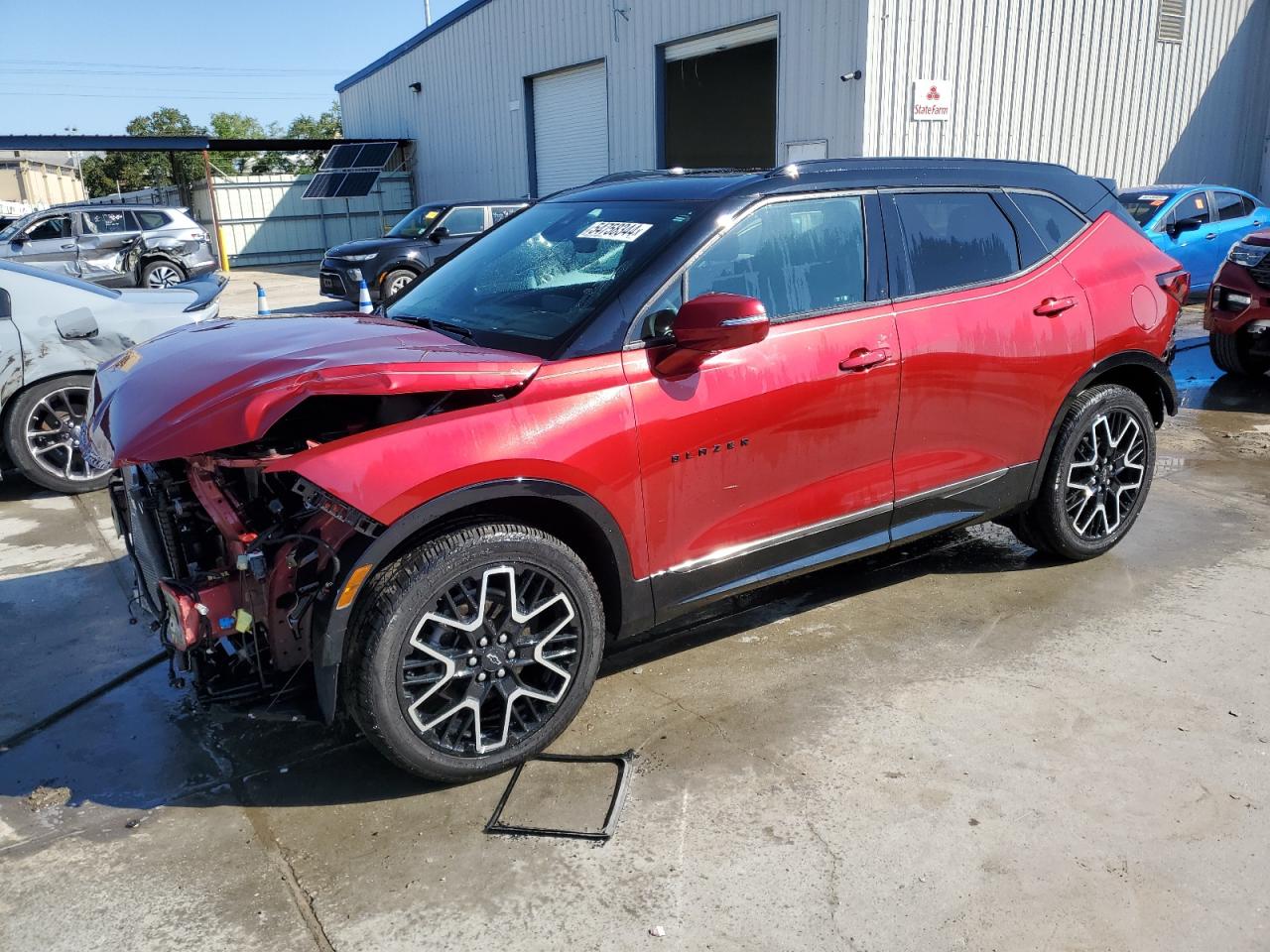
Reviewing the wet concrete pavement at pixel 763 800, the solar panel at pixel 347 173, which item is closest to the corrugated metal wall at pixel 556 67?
the solar panel at pixel 347 173

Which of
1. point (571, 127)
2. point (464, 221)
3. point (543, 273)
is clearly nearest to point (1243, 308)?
point (543, 273)

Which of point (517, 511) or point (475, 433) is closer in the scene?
point (475, 433)

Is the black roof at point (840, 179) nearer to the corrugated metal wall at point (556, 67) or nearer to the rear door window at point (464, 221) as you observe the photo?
the corrugated metal wall at point (556, 67)

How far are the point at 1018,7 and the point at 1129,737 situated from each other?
13.8 meters

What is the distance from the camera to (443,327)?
11.5ft

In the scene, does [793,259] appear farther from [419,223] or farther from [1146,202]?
Answer: [419,223]

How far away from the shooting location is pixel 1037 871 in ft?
8.57

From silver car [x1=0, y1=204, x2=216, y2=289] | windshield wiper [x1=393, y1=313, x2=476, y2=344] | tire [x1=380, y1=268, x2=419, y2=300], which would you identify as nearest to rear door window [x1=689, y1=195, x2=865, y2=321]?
windshield wiper [x1=393, y1=313, x2=476, y2=344]

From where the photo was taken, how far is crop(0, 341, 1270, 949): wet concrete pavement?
8.12 feet

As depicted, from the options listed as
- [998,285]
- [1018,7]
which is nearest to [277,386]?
[998,285]

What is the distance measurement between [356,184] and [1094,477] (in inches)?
986

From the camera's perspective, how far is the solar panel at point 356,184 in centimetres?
2609

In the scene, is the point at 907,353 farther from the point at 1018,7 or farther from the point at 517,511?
the point at 1018,7

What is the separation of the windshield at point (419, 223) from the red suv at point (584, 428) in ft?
38.8
